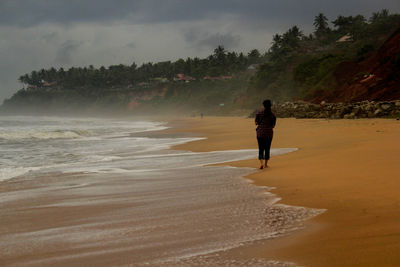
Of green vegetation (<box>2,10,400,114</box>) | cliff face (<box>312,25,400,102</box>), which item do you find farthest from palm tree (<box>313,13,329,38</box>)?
cliff face (<box>312,25,400,102</box>)

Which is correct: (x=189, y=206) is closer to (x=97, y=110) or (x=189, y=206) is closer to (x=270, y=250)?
(x=270, y=250)

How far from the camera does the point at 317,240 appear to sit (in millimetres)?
3709

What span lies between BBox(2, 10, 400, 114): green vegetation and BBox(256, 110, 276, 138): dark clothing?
2808cm

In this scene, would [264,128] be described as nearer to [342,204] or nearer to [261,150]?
[261,150]

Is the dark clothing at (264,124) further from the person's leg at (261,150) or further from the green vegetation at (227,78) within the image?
the green vegetation at (227,78)

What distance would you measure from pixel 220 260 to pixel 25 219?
128 inches

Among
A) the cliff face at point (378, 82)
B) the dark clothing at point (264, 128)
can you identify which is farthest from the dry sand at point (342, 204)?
the cliff face at point (378, 82)

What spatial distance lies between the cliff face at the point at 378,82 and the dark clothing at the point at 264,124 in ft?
76.7

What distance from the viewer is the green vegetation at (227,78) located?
6162 centimetres

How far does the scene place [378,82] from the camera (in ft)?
112

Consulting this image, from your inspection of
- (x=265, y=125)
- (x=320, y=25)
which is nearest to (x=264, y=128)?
(x=265, y=125)

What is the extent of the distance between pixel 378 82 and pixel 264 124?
28034 mm

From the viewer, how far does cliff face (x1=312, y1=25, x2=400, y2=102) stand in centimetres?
3191

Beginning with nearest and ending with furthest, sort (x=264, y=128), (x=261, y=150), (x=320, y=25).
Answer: (x=261, y=150) < (x=264, y=128) < (x=320, y=25)
